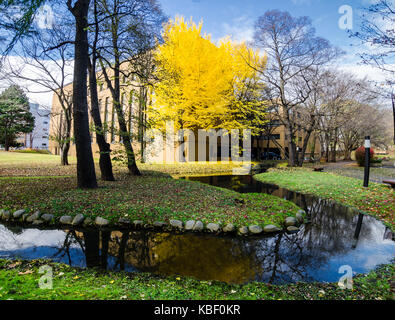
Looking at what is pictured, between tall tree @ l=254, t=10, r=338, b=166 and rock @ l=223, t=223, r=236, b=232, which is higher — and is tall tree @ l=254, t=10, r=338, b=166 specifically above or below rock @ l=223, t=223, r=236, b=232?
above

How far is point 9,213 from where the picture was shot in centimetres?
510

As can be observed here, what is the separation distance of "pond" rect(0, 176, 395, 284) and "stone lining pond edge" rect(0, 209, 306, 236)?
0.19 meters

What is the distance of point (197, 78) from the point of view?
13.7 metres

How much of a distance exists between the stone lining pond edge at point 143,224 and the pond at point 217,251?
7.4 inches

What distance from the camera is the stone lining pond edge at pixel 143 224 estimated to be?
4547 mm

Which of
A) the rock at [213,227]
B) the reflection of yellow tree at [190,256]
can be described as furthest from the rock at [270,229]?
the rock at [213,227]

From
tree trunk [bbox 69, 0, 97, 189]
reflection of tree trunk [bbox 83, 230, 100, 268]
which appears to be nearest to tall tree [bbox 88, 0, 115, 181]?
tree trunk [bbox 69, 0, 97, 189]

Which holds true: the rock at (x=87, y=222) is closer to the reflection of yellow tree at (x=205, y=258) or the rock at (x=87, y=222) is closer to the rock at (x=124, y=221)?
the rock at (x=124, y=221)

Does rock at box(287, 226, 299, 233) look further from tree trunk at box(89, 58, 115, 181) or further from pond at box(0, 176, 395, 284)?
tree trunk at box(89, 58, 115, 181)

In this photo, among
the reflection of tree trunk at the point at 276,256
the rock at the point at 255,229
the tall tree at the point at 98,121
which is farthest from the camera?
the tall tree at the point at 98,121

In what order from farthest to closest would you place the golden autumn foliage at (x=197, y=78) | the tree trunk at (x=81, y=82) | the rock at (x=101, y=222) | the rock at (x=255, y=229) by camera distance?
the golden autumn foliage at (x=197, y=78)
the tree trunk at (x=81, y=82)
the rock at (x=101, y=222)
the rock at (x=255, y=229)

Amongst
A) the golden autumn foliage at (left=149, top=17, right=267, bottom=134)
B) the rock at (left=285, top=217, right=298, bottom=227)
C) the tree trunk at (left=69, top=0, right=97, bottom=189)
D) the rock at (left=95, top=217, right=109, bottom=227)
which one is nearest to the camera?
the rock at (left=95, top=217, right=109, bottom=227)

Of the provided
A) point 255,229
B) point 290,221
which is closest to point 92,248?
point 255,229

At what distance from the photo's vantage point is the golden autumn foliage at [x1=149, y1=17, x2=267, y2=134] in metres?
13.6
